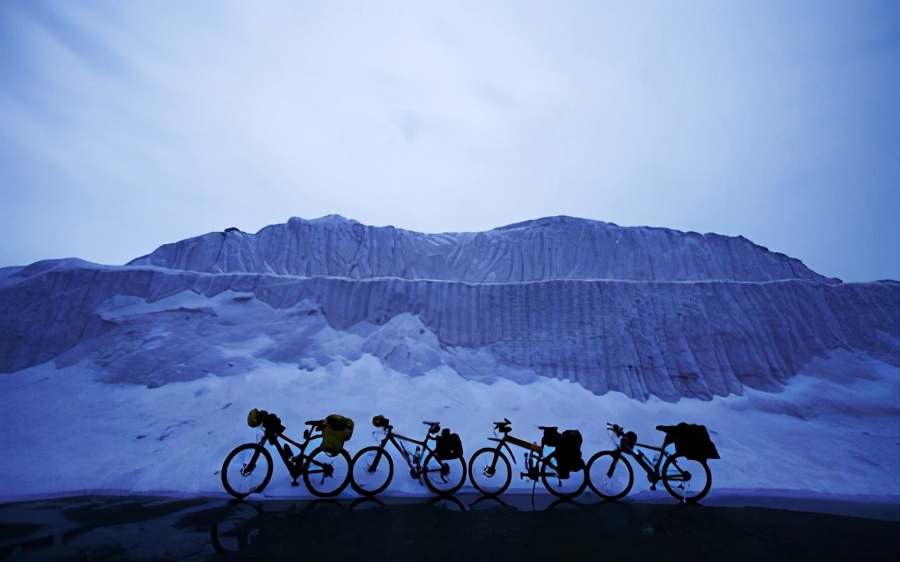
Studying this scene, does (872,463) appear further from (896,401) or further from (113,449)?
(113,449)

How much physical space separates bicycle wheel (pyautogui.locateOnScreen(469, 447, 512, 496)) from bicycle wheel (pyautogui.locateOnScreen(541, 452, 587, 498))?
0.62m

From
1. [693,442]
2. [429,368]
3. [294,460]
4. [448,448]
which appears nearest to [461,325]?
[429,368]

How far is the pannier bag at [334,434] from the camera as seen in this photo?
7.71 meters

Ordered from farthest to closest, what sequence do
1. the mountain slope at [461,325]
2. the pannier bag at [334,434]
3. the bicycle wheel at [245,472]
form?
the mountain slope at [461,325] → the pannier bag at [334,434] → the bicycle wheel at [245,472]

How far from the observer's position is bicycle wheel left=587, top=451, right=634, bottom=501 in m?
8.01

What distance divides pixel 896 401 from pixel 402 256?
65.7 ft

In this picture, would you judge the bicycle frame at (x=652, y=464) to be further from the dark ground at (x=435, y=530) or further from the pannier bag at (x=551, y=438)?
the pannier bag at (x=551, y=438)

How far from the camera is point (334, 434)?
774cm

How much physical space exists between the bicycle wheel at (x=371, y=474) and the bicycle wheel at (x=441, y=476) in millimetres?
627

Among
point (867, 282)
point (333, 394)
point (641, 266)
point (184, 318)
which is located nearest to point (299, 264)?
point (184, 318)

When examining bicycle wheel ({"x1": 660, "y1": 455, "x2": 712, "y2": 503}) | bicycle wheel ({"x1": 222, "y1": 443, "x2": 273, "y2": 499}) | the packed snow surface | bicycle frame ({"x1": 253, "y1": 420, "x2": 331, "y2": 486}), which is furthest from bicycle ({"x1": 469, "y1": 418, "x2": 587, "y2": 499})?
bicycle wheel ({"x1": 222, "y1": 443, "x2": 273, "y2": 499})

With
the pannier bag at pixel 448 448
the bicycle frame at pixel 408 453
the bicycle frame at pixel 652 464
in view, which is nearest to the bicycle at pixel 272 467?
the bicycle frame at pixel 408 453

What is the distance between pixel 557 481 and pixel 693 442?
94.3 inches

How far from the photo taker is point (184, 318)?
48.9 ft
